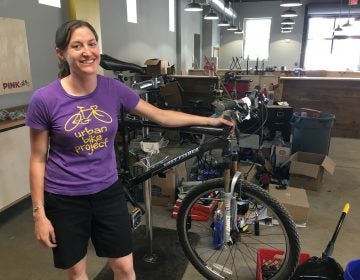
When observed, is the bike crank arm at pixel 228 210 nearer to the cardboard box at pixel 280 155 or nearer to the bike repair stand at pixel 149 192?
the bike repair stand at pixel 149 192

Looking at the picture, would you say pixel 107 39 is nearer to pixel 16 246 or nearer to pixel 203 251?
pixel 16 246

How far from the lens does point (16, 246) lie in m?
2.31

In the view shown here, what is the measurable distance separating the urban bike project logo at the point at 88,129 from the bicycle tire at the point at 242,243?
730mm

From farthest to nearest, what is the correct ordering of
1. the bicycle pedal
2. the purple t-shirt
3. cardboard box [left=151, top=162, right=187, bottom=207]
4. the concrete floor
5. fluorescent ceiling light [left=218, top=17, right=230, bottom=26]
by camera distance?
1. fluorescent ceiling light [left=218, top=17, right=230, bottom=26]
2. cardboard box [left=151, top=162, right=187, bottom=207]
3. the concrete floor
4. the bicycle pedal
5. the purple t-shirt

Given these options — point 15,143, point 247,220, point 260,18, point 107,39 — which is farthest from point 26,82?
point 260,18

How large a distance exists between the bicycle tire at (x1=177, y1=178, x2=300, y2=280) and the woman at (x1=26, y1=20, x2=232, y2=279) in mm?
566

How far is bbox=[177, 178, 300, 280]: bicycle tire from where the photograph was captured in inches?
62.6

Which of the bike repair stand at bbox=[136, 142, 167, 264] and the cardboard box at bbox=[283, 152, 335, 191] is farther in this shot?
the cardboard box at bbox=[283, 152, 335, 191]

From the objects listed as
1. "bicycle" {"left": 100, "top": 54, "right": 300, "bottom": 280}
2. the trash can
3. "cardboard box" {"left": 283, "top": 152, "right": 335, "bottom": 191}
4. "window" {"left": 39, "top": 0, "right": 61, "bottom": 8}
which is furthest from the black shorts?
"window" {"left": 39, "top": 0, "right": 61, "bottom": 8}

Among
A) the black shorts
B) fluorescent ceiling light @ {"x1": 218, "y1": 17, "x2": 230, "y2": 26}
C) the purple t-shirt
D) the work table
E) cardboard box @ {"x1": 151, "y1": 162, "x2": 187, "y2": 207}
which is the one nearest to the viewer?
the purple t-shirt

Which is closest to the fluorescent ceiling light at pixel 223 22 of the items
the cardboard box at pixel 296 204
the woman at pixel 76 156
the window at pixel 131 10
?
the window at pixel 131 10

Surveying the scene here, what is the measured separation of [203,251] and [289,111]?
8.59ft

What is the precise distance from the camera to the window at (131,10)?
5.79 metres

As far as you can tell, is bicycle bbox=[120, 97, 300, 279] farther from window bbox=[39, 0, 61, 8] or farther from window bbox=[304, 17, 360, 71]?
window bbox=[304, 17, 360, 71]
